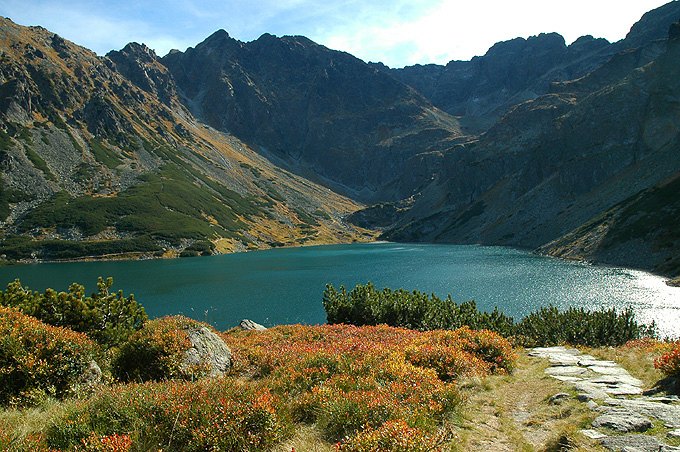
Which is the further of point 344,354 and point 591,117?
point 591,117

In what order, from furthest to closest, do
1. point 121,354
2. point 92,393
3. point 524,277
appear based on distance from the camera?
point 524,277, point 121,354, point 92,393

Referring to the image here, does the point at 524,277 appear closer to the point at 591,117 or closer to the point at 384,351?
the point at 384,351

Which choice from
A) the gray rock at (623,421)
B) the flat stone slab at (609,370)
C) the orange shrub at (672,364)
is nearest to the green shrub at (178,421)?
the gray rock at (623,421)

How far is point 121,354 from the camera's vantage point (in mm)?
14031

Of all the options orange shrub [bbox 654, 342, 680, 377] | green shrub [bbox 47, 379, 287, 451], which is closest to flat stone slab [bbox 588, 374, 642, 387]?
orange shrub [bbox 654, 342, 680, 377]

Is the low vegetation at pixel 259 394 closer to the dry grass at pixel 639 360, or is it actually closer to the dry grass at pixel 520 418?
the dry grass at pixel 520 418

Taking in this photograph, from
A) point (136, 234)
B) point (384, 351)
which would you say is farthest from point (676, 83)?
point (136, 234)

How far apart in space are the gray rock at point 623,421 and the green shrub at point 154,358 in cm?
1171

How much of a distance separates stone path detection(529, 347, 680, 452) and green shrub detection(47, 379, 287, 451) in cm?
691

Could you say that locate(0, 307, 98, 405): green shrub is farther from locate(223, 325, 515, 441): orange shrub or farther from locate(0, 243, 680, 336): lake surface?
locate(0, 243, 680, 336): lake surface

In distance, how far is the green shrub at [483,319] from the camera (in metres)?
24.3

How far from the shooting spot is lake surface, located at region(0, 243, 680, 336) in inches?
2287

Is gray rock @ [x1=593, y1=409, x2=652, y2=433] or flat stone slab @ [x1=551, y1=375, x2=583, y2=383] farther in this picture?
flat stone slab @ [x1=551, y1=375, x2=583, y2=383]

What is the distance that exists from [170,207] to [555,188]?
17812 centimetres
